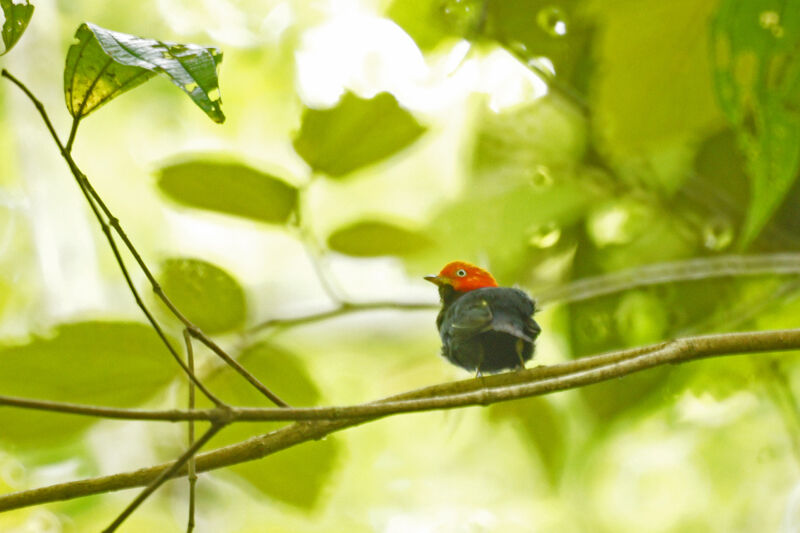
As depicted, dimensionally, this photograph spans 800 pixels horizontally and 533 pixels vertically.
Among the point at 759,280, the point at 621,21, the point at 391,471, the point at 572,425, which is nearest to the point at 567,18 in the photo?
the point at 621,21

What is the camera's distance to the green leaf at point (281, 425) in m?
1.13

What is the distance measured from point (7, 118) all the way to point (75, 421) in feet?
9.00

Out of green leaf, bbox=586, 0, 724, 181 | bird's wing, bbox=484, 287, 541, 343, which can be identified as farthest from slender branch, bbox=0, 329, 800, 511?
green leaf, bbox=586, 0, 724, 181

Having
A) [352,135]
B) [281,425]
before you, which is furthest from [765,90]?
[281,425]

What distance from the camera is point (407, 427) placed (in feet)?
9.74

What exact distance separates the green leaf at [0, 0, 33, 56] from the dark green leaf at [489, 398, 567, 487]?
3.47 feet

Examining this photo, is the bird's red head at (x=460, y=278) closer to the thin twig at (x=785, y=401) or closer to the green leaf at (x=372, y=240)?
the green leaf at (x=372, y=240)

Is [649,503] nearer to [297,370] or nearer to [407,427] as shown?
[407,427]

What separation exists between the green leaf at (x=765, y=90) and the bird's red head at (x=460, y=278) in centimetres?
48

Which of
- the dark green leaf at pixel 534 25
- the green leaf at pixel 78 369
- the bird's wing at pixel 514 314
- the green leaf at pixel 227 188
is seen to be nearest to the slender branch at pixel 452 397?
the bird's wing at pixel 514 314

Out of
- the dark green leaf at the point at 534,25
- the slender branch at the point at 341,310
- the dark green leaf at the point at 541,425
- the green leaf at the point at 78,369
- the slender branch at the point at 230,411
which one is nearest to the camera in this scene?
the slender branch at the point at 230,411

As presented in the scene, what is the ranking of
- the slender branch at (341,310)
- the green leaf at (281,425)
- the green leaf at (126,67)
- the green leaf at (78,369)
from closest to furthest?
the green leaf at (126,67), the green leaf at (78,369), the green leaf at (281,425), the slender branch at (341,310)

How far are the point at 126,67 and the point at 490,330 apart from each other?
627mm

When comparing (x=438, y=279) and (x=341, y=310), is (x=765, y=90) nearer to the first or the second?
(x=438, y=279)
